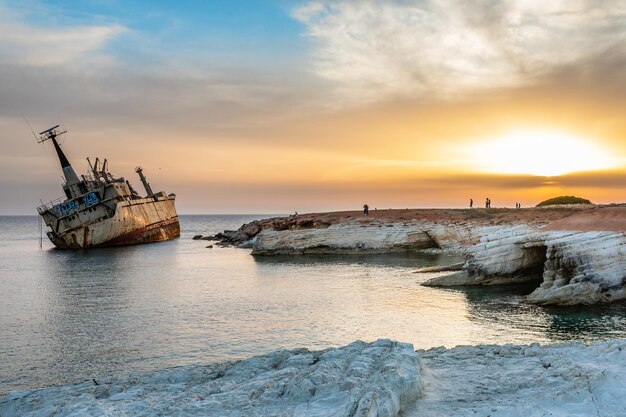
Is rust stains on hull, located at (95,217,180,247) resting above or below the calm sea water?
above

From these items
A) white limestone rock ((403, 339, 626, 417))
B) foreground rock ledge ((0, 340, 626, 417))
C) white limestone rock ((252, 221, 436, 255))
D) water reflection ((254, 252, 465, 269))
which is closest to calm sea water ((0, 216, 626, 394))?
water reflection ((254, 252, 465, 269))

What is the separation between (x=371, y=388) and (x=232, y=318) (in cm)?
1506

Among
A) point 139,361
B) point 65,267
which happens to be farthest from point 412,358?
point 65,267

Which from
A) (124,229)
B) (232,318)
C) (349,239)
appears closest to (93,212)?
(124,229)

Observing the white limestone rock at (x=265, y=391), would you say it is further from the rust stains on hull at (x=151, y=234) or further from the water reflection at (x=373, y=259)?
the rust stains on hull at (x=151, y=234)

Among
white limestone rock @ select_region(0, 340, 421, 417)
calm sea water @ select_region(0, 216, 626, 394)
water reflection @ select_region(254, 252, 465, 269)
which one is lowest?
calm sea water @ select_region(0, 216, 626, 394)

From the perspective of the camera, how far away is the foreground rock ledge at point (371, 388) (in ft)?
25.7

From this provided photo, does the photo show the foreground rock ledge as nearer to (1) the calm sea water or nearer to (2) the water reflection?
(1) the calm sea water

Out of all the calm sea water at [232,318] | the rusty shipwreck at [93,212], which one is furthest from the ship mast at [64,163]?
the calm sea water at [232,318]

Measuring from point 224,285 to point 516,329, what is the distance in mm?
19470

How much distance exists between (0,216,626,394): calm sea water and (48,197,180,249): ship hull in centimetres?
3052

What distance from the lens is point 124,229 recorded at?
2795 inches

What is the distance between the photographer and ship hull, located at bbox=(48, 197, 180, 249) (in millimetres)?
67688

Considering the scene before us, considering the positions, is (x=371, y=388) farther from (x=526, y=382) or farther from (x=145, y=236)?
(x=145, y=236)
